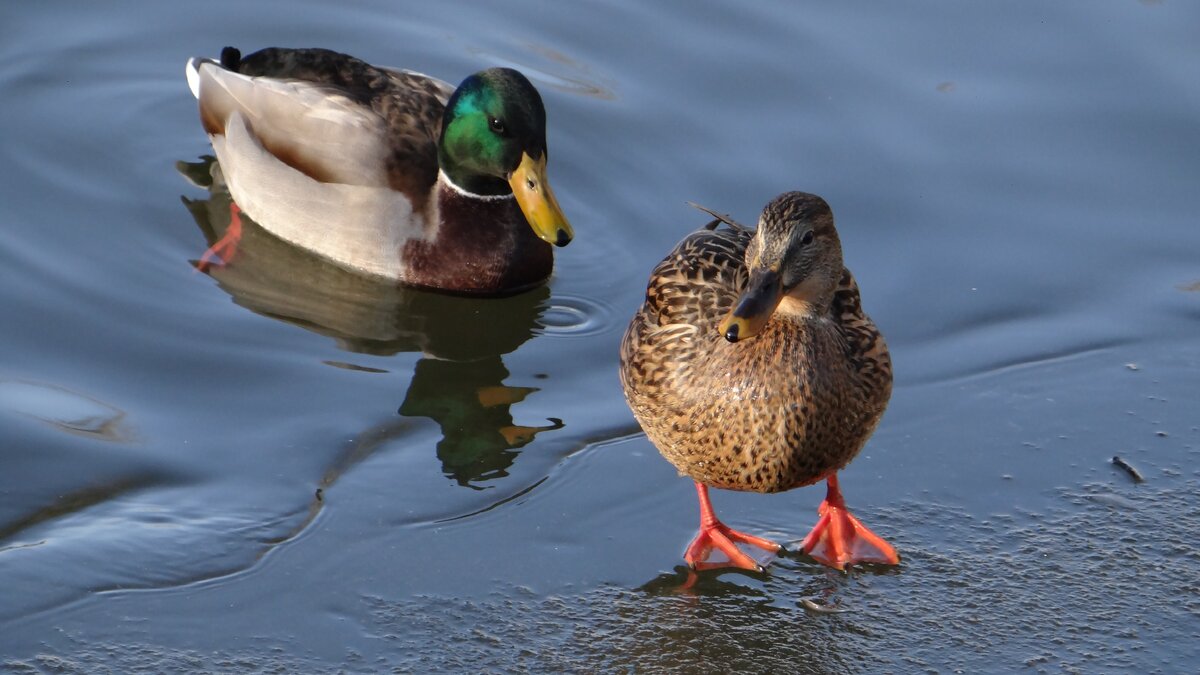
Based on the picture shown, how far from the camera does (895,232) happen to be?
652cm

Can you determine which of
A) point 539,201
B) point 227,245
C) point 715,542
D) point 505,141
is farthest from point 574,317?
point 715,542

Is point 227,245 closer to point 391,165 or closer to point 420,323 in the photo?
point 391,165

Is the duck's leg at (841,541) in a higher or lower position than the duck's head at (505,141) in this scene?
lower

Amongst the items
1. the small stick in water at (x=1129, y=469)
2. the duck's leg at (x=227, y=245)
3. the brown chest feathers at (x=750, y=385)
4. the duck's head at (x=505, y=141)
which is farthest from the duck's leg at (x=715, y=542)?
the duck's leg at (x=227, y=245)

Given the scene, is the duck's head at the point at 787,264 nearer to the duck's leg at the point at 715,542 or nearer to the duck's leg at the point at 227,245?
the duck's leg at the point at 715,542

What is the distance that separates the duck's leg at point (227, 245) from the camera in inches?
256

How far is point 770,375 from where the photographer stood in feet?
14.2

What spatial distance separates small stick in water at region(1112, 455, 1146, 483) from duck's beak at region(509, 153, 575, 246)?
7.49ft

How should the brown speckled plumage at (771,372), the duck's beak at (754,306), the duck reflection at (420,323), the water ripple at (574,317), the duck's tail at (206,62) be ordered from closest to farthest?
the duck's beak at (754,306) < the brown speckled plumage at (771,372) < the duck reflection at (420,323) < the water ripple at (574,317) < the duck's tail at (206,62)

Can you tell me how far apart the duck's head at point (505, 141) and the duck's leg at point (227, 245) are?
0.95 metres

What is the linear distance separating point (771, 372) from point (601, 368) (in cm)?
153

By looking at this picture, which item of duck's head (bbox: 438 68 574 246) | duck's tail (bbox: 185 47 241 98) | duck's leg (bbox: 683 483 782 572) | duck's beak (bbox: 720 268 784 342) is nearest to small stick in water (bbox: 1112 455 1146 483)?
duck's leg (bbox: 683 483 782 572)

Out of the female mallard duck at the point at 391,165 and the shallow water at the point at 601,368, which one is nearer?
the shallow water at the point at 601,368

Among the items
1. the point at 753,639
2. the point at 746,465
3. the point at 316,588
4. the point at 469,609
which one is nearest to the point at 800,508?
the point at 746,465
